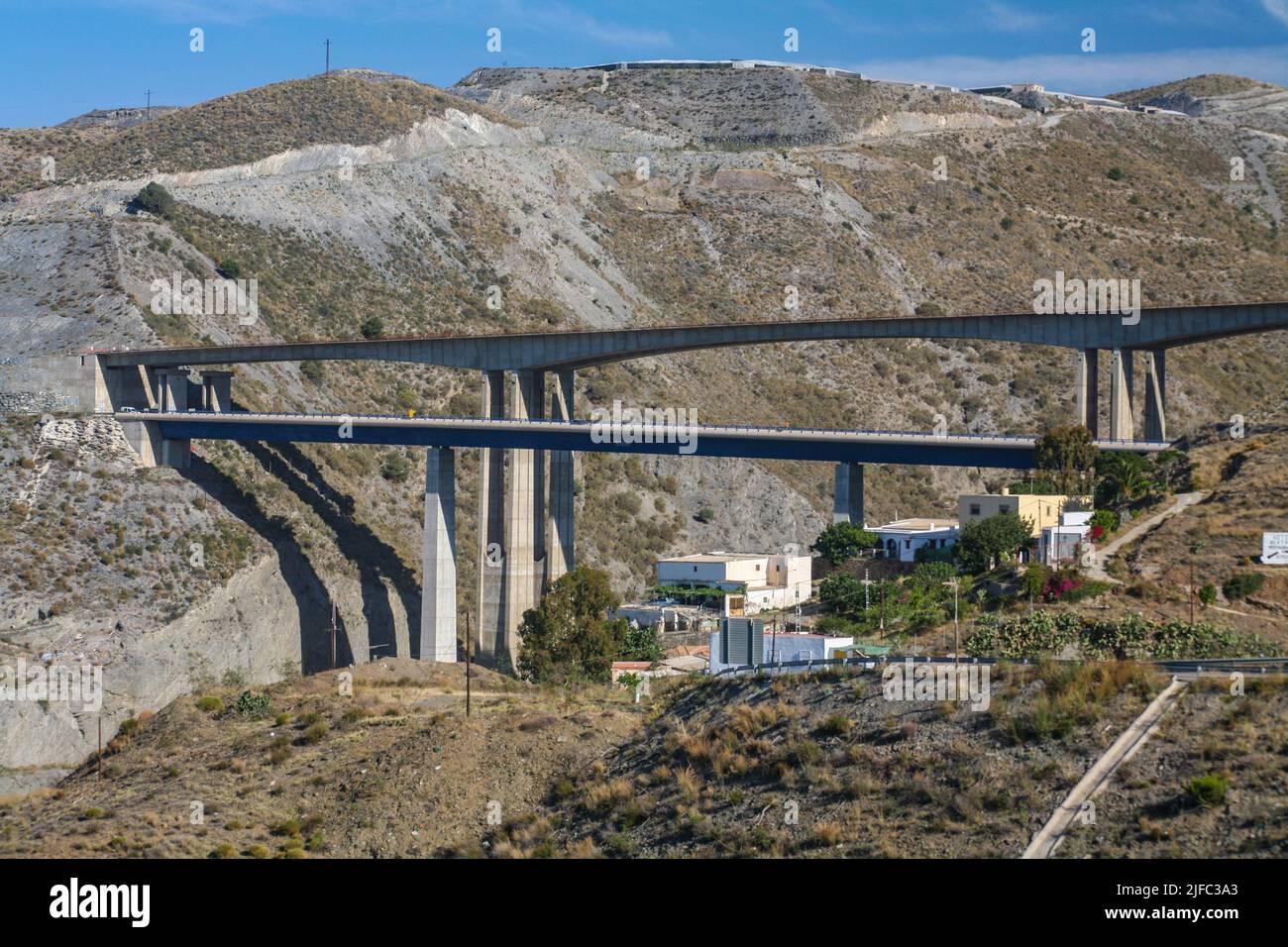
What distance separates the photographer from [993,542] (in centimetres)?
5684

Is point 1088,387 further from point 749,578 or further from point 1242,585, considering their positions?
point 1242,585

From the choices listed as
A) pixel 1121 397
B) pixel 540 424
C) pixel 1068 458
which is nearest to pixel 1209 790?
pixel 1068 458

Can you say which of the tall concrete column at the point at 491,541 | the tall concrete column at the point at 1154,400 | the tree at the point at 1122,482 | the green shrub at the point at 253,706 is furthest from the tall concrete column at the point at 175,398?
the tall concrete column at the point at 1154,400

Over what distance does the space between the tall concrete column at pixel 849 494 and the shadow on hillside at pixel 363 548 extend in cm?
2024

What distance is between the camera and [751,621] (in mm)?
48594

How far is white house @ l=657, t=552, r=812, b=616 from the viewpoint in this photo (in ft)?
232

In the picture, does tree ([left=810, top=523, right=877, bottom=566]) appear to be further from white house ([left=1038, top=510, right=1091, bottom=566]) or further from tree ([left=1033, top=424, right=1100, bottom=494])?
white house ([left=1038, top=510, right=1091, bottom=566])

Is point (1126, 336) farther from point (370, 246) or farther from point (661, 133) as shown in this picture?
point (661, 133)

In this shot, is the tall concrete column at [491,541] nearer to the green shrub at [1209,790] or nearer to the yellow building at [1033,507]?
the yellow building at [1033,507]

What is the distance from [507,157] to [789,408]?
34320 millimetres

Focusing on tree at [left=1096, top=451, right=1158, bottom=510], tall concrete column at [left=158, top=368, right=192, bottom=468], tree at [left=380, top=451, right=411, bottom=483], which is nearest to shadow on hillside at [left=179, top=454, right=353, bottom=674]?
tall concrete column at [left=158, top=368, right=192, bottom=468]

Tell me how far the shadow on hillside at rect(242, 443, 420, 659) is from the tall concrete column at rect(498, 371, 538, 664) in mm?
8102
